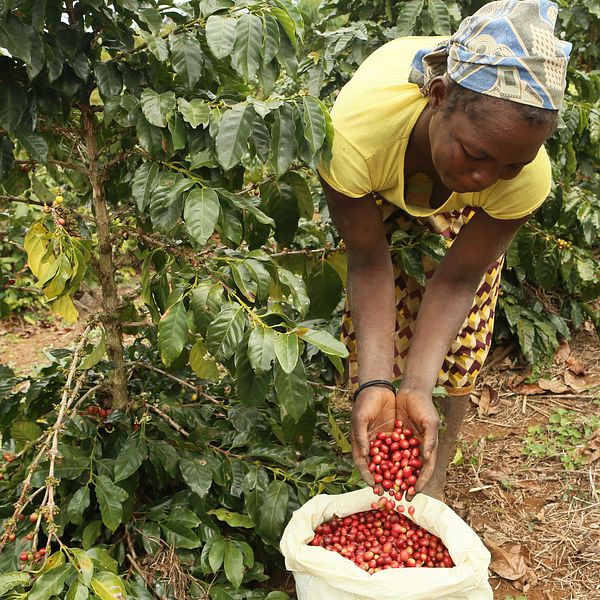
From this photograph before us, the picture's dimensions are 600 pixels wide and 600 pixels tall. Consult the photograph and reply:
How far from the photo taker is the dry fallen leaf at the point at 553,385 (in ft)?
10.1

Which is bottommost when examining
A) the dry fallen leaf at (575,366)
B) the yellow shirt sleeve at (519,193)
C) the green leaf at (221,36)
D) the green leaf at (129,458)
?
the dry fallen leaf at (575,366)

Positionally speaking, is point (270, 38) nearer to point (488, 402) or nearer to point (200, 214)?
point (200, 214)

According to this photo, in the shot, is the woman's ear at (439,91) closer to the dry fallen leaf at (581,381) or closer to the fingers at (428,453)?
the fingers at (428,453)

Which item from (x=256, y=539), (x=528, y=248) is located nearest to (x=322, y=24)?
(x=528, y=248)

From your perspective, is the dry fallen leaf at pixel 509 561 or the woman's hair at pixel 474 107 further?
the dry fallen leaf at pixel 509 561

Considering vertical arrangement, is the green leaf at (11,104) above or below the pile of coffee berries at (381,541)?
above

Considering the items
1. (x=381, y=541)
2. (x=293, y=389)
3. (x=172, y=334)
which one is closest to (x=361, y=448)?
(x=381, y=541)

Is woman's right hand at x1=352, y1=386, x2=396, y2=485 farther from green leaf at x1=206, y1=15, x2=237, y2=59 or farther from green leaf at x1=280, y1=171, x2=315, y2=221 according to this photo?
green leaf at x1=206, y1=15, x2=237, y2=59

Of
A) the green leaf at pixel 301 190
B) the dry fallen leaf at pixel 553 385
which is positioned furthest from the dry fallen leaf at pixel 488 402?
the green leaf at pixel 301 190

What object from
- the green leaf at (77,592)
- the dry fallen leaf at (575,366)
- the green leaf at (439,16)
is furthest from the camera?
the dry fallen leaf at (575,366)

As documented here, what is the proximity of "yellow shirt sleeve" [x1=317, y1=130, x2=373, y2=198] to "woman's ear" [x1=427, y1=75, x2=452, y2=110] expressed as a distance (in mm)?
247

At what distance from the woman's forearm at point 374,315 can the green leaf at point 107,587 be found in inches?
32.0

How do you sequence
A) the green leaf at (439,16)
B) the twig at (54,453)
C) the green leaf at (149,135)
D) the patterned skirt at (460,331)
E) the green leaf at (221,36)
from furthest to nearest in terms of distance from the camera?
1. the green leaf at (439,16)
2. the patterned skirt at (460,331)
3. the green leaf at (149,135)
4. the green leaf at (221,36)
5. the twig at (54,453)

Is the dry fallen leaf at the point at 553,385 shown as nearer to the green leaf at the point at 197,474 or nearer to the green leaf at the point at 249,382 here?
the green leaf at the point at 197,474
